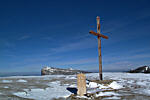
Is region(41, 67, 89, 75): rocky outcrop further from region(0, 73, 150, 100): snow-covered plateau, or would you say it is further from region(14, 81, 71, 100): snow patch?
region(14, 81, 71, 100): snow patch

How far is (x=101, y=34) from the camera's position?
10.6m


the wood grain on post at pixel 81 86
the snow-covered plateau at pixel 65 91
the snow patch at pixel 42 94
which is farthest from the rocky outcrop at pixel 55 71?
the wood grain on post at pixel 81 86

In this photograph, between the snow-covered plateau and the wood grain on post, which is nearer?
the snow-covered plateau

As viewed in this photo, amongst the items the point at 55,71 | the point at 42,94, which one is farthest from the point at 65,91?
the point at 55,71

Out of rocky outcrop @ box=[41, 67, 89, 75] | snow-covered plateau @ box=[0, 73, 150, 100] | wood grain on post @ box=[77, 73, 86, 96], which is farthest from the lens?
rocky outcrop @ box=[41, 67, 89, 75]

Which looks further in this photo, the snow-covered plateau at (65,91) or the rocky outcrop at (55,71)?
the rocky outcrop at (55,71)

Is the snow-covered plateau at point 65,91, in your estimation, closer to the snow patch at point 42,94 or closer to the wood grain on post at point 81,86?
the snow patch at point 42,94

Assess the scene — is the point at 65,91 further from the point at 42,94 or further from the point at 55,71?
the point at 55,71

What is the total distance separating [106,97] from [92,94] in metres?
0.71

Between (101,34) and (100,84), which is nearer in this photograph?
(100,84)

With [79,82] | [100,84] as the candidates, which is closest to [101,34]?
[100,84]

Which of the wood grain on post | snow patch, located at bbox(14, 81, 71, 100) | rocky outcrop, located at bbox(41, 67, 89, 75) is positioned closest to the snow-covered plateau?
snow patch, located at bbox(14, 81, 71, 100)

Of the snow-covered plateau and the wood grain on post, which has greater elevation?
the wood grain on post

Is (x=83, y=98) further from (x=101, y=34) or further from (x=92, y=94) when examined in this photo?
(x=101, y=34)
